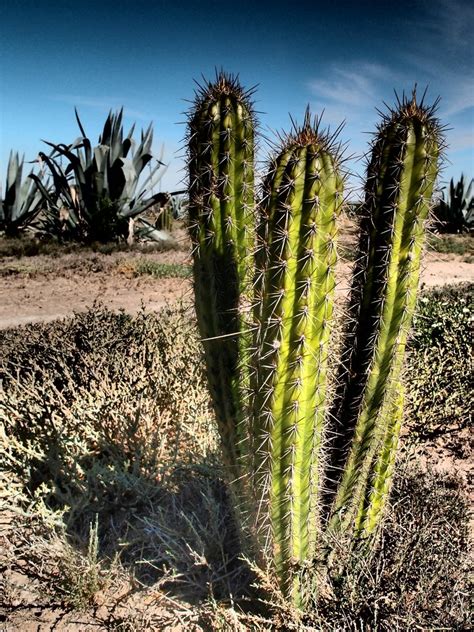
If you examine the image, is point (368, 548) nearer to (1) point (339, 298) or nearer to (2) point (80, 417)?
(1) point (339, 298)

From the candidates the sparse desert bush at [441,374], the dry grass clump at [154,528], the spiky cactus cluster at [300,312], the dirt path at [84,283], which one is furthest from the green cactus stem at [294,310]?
the dirt path at [84,283]

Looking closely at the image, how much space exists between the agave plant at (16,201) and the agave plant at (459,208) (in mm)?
11320

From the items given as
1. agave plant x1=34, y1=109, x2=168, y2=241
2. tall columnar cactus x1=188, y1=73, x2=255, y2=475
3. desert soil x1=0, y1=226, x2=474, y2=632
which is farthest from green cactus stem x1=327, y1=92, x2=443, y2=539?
agave plant x1=34, y1=109, x2=168, y2=241

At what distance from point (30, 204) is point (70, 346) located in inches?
458

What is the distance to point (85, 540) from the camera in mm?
2750

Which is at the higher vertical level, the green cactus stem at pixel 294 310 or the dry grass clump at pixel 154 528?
the green cactus stem at pixel 294 310

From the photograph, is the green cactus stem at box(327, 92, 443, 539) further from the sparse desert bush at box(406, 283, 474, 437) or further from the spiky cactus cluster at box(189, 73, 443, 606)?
the sparse desert bush at box(406, 283, 474, 437)

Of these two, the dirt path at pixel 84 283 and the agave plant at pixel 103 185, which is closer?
the dirt path at pixel 84 283

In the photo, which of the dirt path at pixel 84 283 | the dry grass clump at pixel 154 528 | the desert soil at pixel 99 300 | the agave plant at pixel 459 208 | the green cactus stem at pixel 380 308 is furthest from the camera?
the agave plant at pixel 459 208

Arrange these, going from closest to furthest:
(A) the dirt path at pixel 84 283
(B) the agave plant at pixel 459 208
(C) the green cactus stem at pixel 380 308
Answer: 1. (C) the green cactus stem at pixel 380 308
2. (A) the dirt path at pixel 84 283
3. (B) the agave plant at pixel 459 208

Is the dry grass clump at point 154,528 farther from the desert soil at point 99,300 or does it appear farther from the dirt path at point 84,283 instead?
the dirt path at point 84,283

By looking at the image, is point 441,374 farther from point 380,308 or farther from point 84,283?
point 84,283

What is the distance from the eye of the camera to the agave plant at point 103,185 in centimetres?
1273

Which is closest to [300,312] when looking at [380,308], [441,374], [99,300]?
[380,308]
